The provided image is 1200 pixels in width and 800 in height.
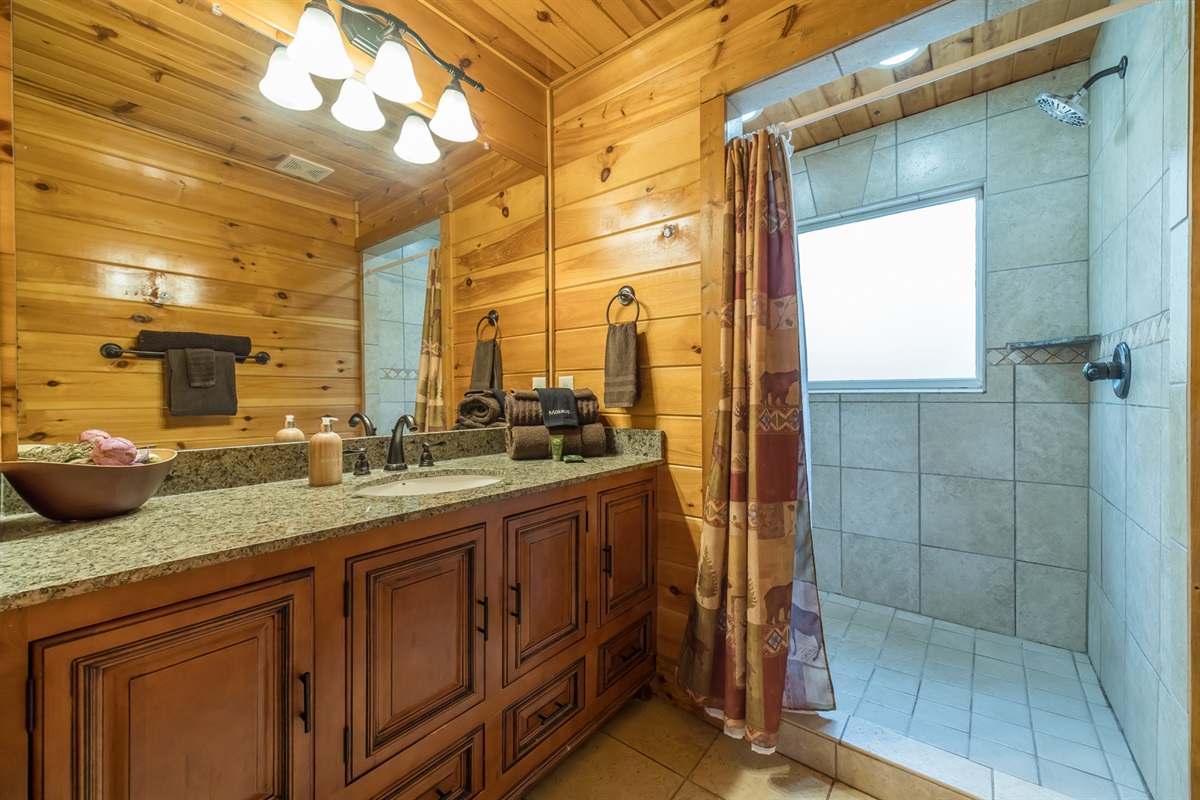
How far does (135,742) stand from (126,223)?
1.05 metres

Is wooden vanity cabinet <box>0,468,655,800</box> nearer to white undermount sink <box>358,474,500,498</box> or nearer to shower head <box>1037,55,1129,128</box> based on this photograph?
white undermount sink <box>358,474,500,498</box>

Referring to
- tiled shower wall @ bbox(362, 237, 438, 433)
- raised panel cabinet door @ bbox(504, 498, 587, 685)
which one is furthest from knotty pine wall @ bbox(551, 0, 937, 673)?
tiled shower wall @ bbox(362, 237, 438, 433)

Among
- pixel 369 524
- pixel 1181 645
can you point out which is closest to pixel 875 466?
pixel 1181 645

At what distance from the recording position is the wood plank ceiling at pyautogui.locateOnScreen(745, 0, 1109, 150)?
5.53ft

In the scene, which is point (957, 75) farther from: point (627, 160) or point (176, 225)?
point (176, 225)

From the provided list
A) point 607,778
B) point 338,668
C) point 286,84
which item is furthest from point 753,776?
point 286,84

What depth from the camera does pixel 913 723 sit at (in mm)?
1574

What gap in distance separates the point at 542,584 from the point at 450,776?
0.46 metres

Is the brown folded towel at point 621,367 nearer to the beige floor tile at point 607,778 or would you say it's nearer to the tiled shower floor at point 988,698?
the beige floor tile at point 607,778

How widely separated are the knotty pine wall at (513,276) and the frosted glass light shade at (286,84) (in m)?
0.70

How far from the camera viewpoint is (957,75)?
2047 mm

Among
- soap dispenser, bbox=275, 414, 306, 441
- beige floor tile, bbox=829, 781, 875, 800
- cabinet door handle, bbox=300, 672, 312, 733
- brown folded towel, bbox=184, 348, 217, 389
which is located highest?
brown folded towel, bbox=184, 348, 217, 389

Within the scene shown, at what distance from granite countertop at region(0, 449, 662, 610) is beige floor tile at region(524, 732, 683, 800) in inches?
34.2

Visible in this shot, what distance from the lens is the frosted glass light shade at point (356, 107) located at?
4.72 feet
